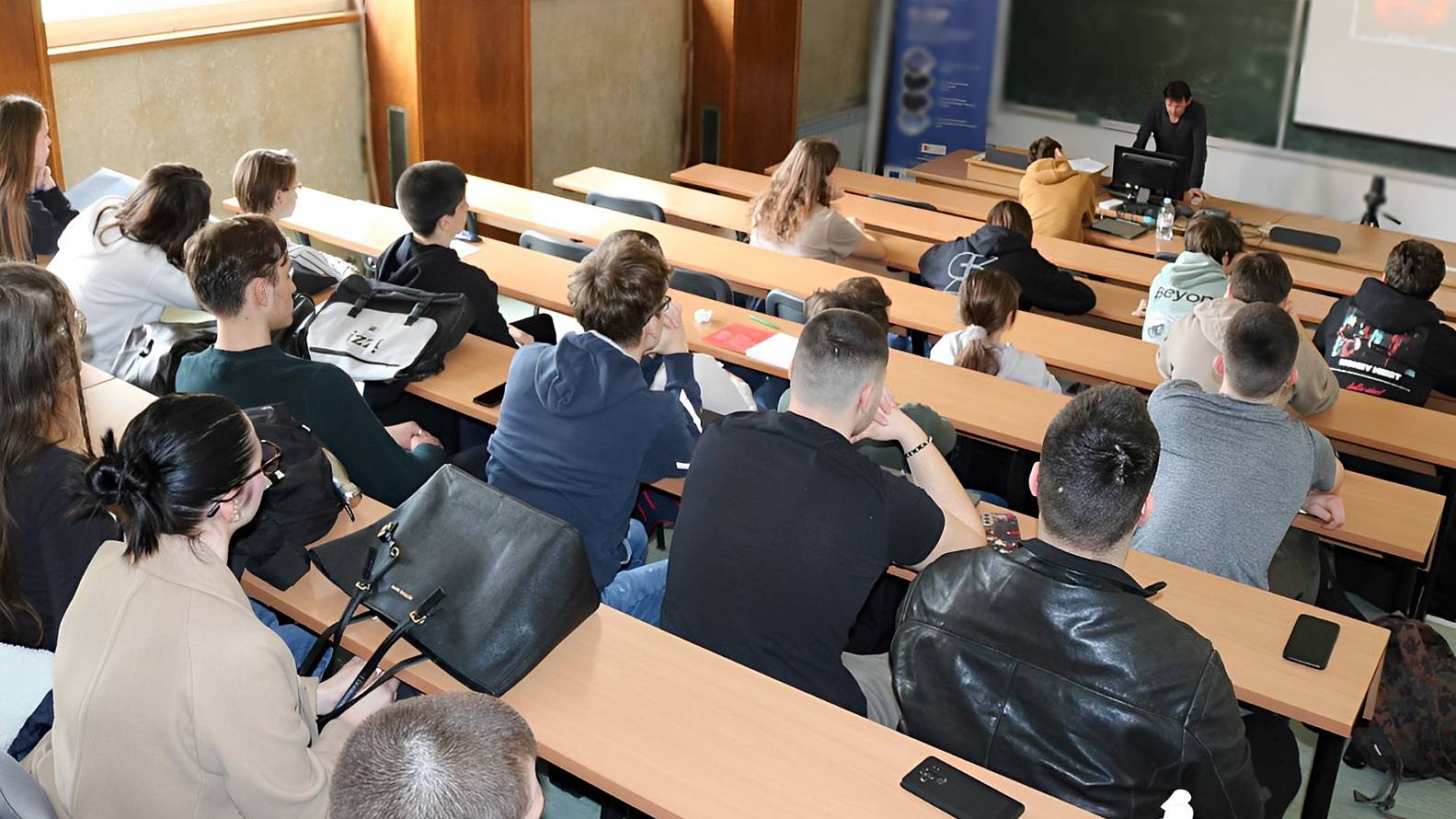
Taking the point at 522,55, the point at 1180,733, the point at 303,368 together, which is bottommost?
the point at 1180,733

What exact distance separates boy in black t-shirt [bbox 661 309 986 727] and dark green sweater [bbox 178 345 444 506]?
3.13 feet

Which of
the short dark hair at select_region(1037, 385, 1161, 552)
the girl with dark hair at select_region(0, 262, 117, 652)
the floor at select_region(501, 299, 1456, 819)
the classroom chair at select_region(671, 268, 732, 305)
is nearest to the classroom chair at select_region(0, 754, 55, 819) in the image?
the girl with dark hair at select_region(0, 262, 117, 652)

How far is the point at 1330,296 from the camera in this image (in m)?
5.82

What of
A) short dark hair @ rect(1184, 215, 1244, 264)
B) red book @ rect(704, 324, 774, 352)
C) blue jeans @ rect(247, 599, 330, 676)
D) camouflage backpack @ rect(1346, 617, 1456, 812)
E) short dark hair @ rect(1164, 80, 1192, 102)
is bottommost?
camouflage backpack @ rect(1346, 617, 1456, 812)

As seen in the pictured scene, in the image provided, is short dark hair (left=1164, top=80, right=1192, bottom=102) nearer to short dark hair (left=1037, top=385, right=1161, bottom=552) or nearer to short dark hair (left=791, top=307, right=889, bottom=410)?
short dark hair (left=791, top=307, right=889, bottom=410)

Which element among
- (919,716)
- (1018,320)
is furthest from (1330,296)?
(919,716)

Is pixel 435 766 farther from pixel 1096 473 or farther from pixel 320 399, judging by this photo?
pixel 320 399

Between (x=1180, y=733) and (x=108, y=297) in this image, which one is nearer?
(x=1180, y=733)

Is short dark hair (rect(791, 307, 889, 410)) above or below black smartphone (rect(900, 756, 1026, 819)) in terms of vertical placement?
above

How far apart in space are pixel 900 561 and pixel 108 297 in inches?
106

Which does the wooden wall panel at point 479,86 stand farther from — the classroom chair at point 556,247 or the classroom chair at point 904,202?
the classroom chair at point 904,202

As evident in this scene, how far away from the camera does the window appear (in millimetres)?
5848

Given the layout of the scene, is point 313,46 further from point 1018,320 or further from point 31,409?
point 31,409

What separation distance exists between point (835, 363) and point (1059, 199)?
424cm
